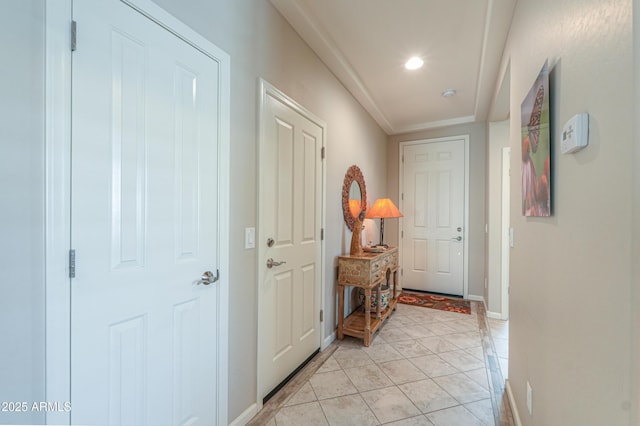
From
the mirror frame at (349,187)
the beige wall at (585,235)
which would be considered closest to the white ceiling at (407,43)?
the beige wall at (585,235)

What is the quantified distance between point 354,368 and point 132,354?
168 cm

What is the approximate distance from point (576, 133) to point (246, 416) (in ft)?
6.61

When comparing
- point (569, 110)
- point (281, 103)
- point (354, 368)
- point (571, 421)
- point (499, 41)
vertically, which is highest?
point (499, 41)

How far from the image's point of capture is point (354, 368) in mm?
2230

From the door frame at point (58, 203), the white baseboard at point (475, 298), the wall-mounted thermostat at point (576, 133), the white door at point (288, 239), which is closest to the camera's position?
the wall-mounted thermostat at point (576, 133)

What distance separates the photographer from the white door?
1808 mm

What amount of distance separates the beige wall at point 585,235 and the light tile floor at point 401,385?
555 mm

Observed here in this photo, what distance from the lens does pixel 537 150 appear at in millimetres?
1190

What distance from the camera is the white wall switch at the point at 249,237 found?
1639 millimetres

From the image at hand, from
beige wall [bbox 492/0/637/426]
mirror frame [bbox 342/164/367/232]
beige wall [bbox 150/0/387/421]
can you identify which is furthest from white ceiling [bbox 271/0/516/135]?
mirror frame [bbox 342/164/367/232]

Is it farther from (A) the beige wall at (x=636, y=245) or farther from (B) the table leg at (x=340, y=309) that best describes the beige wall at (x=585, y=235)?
(B) the table leg at (x=340, y=309)

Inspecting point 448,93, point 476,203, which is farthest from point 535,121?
point 476,203

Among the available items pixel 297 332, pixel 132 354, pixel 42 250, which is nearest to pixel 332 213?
pixel 297 332

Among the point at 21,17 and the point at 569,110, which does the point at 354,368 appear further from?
the point at 21,17
